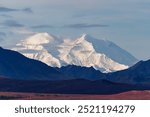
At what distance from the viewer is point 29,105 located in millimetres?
16156

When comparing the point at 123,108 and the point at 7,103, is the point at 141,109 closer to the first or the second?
the point at 123,108

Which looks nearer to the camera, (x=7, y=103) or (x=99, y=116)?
(x=99, y=116)

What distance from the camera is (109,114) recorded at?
51.2ft

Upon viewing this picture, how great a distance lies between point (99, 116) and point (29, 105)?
2094mm

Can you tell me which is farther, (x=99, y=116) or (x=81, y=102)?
(x=81, y=102)

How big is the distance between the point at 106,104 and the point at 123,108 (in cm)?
49

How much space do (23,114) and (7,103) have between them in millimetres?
1067

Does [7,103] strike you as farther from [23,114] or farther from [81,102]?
[81,102]

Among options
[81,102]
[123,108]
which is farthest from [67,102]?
[123,108]

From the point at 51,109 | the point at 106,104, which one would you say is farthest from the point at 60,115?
the point at 106,104

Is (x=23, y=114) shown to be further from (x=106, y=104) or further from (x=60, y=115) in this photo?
(x=106, y=104)

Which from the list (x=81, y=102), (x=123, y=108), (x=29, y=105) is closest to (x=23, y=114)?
(x=29, y=105)

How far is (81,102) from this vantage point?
647 inches

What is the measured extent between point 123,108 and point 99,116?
0.94 m
